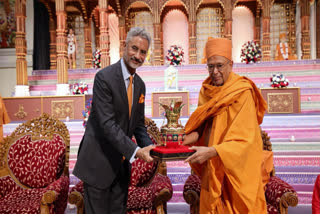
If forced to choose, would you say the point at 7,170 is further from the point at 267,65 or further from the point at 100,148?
the point at 267,65

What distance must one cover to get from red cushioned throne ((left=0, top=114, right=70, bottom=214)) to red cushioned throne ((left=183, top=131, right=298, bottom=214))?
117cm

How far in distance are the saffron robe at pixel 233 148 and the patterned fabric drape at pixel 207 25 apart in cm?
1008

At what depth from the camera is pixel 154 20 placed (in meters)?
10.6

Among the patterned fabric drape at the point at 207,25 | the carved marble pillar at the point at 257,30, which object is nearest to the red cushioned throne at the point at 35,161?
the patterned fabric drape at the point at 207,25

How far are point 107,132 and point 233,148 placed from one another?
0.78 metres

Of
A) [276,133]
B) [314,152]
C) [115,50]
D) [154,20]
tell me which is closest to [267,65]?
[276,133]

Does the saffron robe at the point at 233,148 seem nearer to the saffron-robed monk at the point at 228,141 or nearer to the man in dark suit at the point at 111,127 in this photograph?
the saffron-robed monk at the point at 228,141

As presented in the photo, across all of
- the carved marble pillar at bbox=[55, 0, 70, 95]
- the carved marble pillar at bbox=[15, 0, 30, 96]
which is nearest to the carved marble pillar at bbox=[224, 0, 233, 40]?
Answer: the carved marble pillar at bbox=[55, 0, 70, 95]

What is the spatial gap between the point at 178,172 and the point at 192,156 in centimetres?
271

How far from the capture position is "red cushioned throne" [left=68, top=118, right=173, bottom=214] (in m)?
2.30

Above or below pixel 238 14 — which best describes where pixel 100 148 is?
below

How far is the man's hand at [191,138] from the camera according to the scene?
1.89 meters

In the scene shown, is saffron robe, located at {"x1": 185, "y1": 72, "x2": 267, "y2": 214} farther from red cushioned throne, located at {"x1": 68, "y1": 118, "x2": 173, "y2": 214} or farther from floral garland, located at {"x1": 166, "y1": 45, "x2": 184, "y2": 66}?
floral garland, located at {"x1": 166, "y1": 45, "x2": 184, "y2": 66}

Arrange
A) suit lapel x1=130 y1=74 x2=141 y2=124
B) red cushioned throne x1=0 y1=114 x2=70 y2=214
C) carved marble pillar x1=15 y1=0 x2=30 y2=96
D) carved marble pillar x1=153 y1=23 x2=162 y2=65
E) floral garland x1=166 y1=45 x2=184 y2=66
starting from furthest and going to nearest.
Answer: carved marble pillar x1=153 y1=23 x2=162 y2=65
floral garland x1=166 y1=45 x2=184 y2=66
carved marble pillar x1=15 y1=0 x2=30 y2=96
red cushioned throne x1=0 y1=114 x2=70 y2=214
suit lapel x1=130 y1=74 x2=141 y2=124
